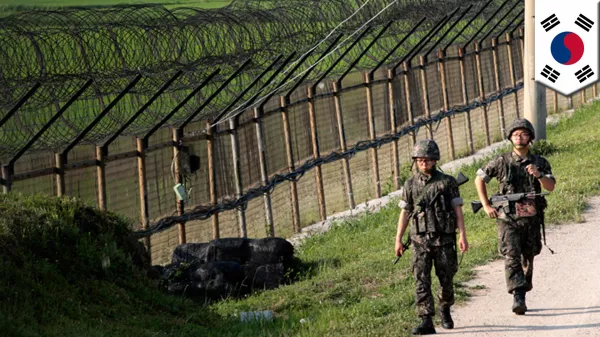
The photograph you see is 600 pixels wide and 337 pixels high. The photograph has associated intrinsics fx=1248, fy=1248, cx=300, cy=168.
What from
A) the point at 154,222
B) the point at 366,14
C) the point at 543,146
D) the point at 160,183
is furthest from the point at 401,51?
the point at 154,222

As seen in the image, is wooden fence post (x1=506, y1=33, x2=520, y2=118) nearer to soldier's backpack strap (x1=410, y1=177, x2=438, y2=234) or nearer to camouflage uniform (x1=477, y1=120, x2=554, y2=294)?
camouflage uniform (x1=477, y1=120, x2=554, y2=294)

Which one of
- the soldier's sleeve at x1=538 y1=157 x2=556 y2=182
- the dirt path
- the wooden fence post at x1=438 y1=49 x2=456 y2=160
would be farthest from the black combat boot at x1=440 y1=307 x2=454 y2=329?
the wooden fence post at x1=438 y1=49 x2=456 y2=160

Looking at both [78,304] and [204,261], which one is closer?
[78,304]

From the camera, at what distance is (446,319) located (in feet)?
28.0

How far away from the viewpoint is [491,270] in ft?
34.7

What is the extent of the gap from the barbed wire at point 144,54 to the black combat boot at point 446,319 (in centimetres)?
656

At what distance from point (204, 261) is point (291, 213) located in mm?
4576

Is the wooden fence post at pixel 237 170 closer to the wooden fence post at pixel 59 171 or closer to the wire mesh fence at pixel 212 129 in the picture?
the wire mesh fence at pixel 212 129

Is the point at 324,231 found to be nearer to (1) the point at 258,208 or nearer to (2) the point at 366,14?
(1) the point at 258,208

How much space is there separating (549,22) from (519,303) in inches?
402

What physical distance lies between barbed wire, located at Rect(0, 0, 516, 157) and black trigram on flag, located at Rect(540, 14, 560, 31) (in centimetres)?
276

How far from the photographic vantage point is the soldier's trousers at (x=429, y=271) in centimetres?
838

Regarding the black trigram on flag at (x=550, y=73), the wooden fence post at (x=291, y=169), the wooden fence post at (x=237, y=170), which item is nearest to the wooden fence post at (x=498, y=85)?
the black trigram on flag at (x=550, y=73)

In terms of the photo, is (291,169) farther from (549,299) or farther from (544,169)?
(544,169)
